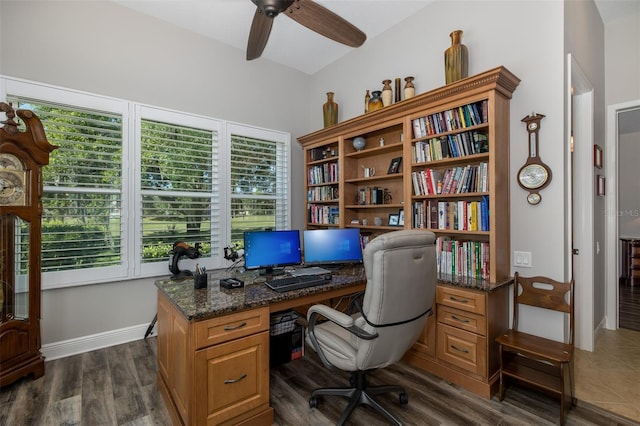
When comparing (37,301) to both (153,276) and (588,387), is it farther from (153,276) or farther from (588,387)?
(588,387)

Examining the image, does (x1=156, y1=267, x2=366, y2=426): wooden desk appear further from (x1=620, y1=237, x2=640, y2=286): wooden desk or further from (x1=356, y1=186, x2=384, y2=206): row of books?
(x1=620, y1=237, x2=640, y2=286): wooden desk

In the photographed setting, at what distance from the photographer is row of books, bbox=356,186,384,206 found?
10.6ft

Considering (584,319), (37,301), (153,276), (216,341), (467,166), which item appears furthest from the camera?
(153,276)

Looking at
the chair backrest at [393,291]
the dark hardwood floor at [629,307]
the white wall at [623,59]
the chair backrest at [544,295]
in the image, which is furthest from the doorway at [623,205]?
the chair backrest at [393,291]

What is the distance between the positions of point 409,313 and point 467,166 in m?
1.45

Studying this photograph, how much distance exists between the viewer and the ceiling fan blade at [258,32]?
82.3 inches

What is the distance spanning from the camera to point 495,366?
216 cm

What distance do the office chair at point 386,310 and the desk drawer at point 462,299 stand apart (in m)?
0.58

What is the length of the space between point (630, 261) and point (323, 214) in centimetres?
559

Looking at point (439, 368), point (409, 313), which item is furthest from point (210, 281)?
point (439, 368)

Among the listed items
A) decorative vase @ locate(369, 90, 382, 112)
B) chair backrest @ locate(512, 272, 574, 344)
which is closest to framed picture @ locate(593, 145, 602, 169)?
chair backrest @ locate(512, 272, 574, 344)

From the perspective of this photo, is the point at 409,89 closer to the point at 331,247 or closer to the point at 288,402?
the point at 331,247

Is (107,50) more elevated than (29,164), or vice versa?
(107,50)

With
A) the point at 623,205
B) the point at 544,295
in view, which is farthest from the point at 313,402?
the point at 623,205
